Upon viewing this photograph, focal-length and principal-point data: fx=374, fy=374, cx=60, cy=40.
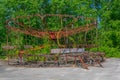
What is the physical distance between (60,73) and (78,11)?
8.15 m

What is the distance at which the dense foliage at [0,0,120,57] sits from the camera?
16.6 meters

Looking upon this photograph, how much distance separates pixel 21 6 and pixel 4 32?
73.2 inches

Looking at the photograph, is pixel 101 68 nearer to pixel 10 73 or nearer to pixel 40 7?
pixel 10 73

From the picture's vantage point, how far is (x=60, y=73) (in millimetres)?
9195

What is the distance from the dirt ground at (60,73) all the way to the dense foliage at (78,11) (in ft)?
19.2

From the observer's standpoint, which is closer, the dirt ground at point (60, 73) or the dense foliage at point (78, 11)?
the dirt ground at point (60, 73)

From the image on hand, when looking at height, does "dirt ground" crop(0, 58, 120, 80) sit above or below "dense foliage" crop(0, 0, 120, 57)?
below

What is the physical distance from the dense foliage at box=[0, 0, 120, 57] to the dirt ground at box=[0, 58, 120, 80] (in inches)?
230

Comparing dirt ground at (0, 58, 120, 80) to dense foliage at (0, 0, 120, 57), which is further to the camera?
dense foliage at (0, 0, 120, 57)

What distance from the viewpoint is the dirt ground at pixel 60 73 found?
845 cm

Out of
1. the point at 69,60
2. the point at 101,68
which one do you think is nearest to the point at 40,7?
the point at 69,60

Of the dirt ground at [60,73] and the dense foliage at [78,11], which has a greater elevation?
the dense foliage at [78,11]

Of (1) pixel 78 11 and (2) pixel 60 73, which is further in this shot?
(1) pixel 78 11

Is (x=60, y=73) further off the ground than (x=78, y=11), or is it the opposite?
(x=78, y=11)
